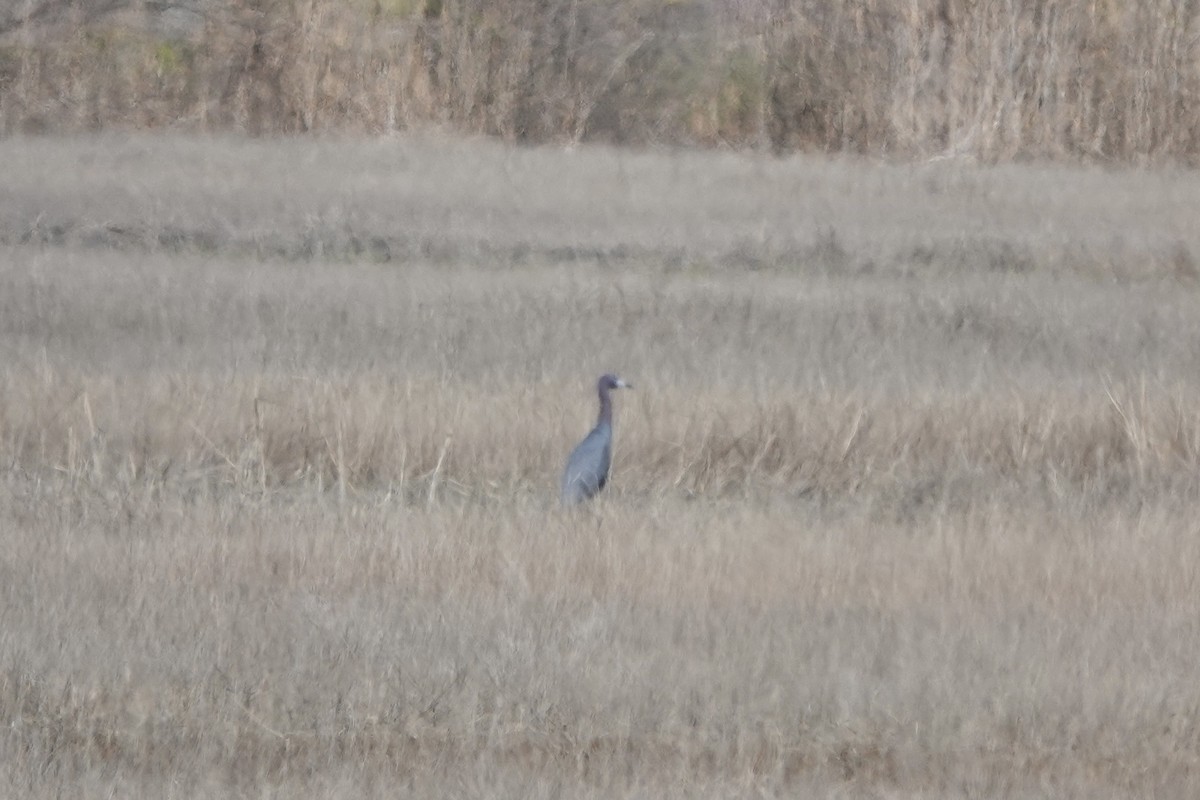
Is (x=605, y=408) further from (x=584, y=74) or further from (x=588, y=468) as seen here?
(x=584, y=74)

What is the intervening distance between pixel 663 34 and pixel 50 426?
1122 centimetres

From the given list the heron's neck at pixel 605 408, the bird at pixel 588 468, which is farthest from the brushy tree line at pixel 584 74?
the bird at pixel 588 468

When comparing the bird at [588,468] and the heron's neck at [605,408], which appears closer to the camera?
the bird at [588,468]

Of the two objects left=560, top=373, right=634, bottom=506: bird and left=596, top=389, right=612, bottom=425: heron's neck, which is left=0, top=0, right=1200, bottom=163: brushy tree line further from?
left=560, top=373, right=634, bottom=506: bird

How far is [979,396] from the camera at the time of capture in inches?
289

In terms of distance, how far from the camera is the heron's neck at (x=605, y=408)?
18.9 ft

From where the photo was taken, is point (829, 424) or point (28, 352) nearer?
point (829, 424)

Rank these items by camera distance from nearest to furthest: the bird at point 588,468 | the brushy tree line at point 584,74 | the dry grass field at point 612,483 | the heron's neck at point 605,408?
the dry grass field at point 612,483, the bird at point 588,468, the heron's neck at point 605,408, the brushy tree line at point 584,74

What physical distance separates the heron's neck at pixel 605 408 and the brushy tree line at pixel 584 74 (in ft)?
23.5

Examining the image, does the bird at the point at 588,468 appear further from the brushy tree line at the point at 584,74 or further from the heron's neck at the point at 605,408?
the brushy tree line at the point at 584,74

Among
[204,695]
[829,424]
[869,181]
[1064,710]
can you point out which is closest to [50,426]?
[829,424]

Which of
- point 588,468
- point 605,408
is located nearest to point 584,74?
point 605,408

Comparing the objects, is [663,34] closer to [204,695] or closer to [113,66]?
[113,66]

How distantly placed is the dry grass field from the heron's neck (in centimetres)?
25
